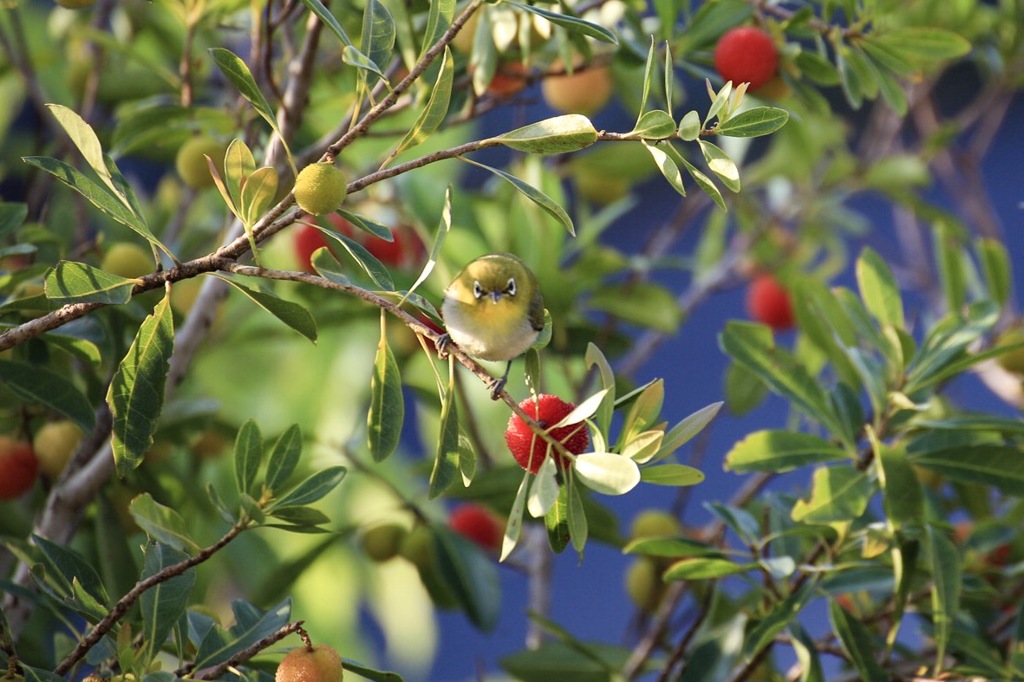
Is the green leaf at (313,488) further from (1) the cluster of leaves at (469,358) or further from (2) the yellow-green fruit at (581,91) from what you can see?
(2) the yellow-green fruit at (581,91)

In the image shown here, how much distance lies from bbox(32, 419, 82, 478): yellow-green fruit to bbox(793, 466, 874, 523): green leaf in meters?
0.59

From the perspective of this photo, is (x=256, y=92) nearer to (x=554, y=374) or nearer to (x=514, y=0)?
(x=514, y=0)

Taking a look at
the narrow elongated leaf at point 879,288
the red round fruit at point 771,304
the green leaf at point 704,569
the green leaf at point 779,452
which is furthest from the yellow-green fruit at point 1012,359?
the red round fruit at point 771,304

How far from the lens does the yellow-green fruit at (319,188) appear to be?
58cm

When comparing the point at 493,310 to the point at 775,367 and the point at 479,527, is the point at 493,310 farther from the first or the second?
the point at 479,527

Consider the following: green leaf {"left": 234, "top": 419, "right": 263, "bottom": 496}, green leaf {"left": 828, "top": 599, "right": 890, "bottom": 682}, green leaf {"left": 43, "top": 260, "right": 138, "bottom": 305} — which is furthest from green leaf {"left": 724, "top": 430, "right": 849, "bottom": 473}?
green leaf {"left": 43, "top": 260, "right": 138, "bottom": 305}

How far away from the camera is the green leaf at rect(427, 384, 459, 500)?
62 cm

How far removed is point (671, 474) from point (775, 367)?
39 cm

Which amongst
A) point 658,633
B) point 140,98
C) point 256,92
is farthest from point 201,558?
point 140,98

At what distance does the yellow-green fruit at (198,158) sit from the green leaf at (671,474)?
56 centimetres

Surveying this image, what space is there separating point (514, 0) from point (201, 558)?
1.25 ft

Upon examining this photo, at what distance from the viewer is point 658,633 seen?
3.39 feet

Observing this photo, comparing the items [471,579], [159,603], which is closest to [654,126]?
[159,603]

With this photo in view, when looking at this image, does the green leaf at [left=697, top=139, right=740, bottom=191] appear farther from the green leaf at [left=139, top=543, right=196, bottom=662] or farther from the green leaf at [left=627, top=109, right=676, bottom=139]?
the green leaf at [left=139, top=543, right=196, bottom=662]
